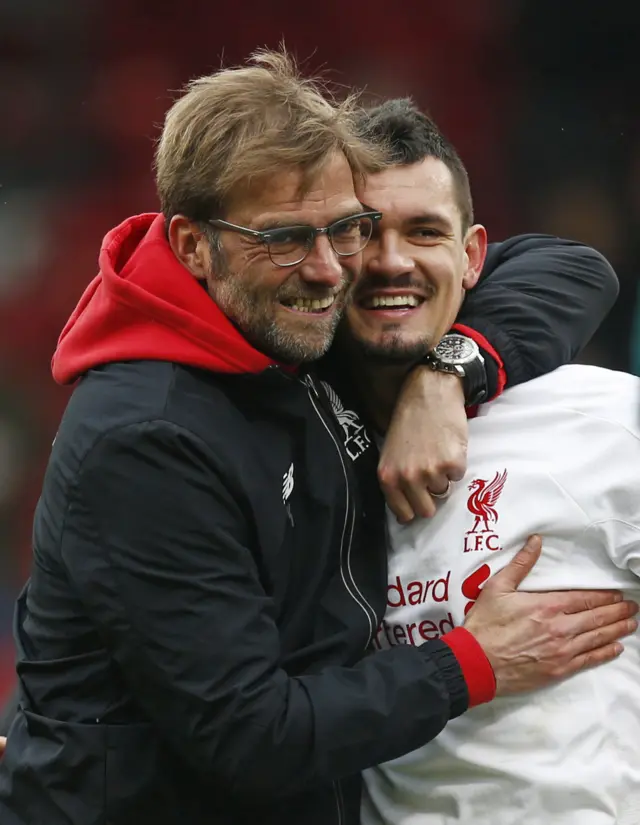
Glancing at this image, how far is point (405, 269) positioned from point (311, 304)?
0.22m

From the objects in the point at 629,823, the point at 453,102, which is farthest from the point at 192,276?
the point at 453,102

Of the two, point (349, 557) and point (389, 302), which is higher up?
point (389, 302)

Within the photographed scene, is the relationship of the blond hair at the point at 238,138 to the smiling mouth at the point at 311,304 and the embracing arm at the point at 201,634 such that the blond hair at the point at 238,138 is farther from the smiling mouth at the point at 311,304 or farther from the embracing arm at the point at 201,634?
the embracing arm at the point at 201,634

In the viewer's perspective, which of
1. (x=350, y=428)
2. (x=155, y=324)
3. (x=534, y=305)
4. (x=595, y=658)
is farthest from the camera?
(x=534, y=305)

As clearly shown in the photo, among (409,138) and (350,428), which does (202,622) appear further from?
(409,138)

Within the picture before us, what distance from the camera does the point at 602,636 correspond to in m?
1.28

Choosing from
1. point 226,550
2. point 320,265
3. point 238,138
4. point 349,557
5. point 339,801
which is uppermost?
point 238,138

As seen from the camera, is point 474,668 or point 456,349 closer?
point 474,668

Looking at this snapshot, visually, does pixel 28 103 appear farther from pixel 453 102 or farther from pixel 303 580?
pixel 303 580

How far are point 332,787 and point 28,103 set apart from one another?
100 inches

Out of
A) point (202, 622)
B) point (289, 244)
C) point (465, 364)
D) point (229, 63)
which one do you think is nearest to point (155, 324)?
point (289, 244)

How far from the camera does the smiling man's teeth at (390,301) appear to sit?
1.44 m

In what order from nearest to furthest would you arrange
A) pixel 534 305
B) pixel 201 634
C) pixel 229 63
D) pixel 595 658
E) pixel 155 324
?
pixel 201 634
pixel 155 324
pixel 595 658
pixel 534 305
pixel 229 63

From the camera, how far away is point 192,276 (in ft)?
3.99
